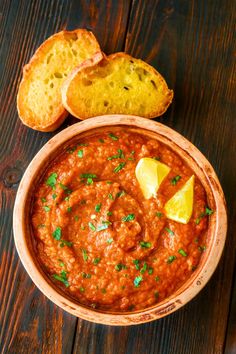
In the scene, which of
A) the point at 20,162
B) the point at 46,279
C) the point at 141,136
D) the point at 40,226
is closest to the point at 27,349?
the point at 46,279

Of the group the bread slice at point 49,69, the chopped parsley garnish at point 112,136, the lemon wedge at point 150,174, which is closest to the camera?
the lemon wedge at point 150,174

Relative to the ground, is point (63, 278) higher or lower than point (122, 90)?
lower

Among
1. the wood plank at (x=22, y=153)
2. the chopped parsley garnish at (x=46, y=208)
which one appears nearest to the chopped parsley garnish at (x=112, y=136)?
the wood plank at (x=22, y=153)

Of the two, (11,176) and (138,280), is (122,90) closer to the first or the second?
(11,176)

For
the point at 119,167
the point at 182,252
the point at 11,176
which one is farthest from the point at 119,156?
the point at 11,176

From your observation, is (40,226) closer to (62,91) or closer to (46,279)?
(46,279)

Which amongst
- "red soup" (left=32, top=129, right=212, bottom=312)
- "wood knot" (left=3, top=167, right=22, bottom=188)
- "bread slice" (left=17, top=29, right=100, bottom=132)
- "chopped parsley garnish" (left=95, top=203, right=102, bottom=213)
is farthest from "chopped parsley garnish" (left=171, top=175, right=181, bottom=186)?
"wood knot" (left=3, top=167, right=22, bottom=188)

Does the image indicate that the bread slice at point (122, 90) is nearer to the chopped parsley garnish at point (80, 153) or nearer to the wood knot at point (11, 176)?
the chopped parsley garnish at point (80, 153)
